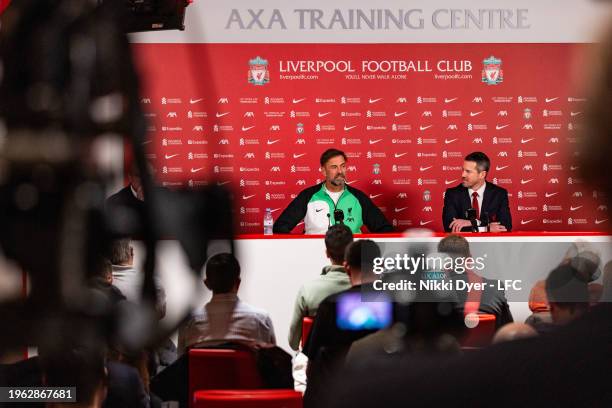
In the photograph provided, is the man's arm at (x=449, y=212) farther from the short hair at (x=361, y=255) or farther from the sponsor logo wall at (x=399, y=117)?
the short hair at (x=361, y=255)

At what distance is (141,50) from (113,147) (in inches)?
2.7

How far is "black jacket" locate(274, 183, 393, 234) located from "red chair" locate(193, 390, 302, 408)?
149 inches

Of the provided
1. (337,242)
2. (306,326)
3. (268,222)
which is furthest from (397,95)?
(306,326)

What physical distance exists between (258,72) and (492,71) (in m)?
2.09

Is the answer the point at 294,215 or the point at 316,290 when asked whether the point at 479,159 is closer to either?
the point at 294,215

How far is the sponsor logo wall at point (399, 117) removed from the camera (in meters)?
7.60

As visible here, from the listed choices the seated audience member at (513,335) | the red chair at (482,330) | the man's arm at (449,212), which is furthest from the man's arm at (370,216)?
the seated audience member at (513,335)

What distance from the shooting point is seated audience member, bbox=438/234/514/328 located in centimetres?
365

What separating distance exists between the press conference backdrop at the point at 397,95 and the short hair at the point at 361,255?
3648 millimetres

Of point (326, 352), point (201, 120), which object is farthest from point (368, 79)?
point (201, 120)

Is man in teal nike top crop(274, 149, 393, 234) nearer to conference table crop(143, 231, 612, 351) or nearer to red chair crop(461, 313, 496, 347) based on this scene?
conference table crop(143, 231, 612, 351)

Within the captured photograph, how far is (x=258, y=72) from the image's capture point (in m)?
7.67

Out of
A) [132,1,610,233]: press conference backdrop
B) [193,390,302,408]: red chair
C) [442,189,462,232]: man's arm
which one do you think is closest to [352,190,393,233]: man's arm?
[442,189,462,232]: man's arm

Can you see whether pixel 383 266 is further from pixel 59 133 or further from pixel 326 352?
pixel 59 133
